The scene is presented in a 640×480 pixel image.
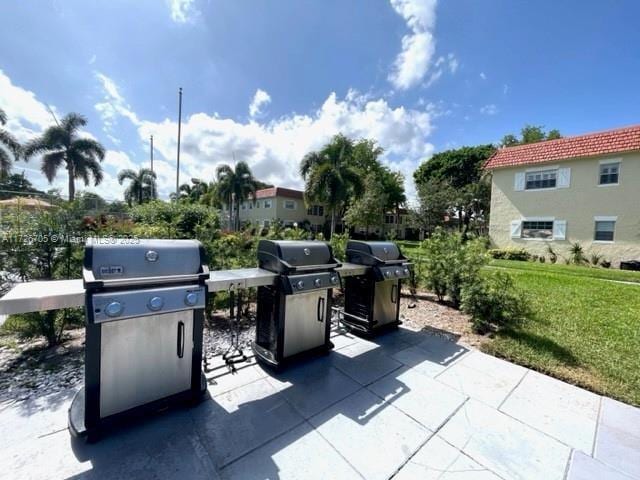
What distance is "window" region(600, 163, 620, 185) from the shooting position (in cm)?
1195

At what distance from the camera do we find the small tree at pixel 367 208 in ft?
76.1

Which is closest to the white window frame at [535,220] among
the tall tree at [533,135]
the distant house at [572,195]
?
the distant house at [572,195]

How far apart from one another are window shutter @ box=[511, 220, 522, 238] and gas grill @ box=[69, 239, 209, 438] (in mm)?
17348

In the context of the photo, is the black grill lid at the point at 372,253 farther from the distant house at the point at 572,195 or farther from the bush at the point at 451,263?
the distant house at the point at 572,195

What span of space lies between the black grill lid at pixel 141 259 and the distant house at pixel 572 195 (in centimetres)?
1733

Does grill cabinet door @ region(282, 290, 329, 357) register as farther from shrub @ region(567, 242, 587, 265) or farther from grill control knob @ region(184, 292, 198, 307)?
shrub @ region(567, 242, 587, 265)

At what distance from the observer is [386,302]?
392cm

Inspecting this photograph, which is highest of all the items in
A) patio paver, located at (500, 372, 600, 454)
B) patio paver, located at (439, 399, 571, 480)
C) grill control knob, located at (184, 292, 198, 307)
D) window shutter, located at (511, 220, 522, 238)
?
window shutter, located at (511, 220, 522, 238)

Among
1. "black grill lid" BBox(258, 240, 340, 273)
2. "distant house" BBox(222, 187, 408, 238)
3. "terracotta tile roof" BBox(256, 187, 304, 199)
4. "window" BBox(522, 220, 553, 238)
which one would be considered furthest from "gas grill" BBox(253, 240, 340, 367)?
"terracotta tile roof" BBox(256, 187, 304, 199)

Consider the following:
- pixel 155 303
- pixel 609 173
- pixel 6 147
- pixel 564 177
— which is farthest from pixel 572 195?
pixel 6 147

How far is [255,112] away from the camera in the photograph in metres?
12.4

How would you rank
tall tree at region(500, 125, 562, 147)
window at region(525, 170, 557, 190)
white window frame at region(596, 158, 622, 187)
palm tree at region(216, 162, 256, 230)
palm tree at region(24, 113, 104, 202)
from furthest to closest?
palm tree at region(216, 162, 256, 230)
tall tree at region(500, 125, 562, 147)
palm tree at region(24, 113, 104, 202)
window at region(525, 170, 557, 190)
white window frame at region(596, 158, 622, 187)

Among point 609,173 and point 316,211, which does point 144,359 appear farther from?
point 316,211

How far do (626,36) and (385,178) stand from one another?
23797 mm
